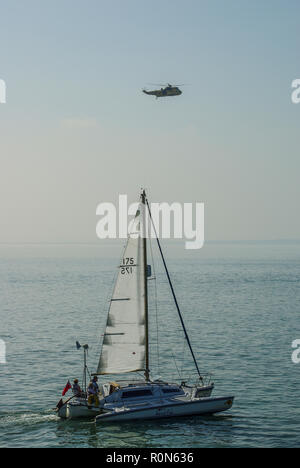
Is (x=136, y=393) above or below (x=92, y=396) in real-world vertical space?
above

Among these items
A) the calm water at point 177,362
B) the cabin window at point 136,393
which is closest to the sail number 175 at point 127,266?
the cabin window at point 136,393

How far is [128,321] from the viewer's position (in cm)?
4194

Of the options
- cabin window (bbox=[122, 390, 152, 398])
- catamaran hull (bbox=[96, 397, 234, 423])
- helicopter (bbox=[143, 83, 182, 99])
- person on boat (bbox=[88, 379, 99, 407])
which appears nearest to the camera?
catamaran hull (bbox=[96, 397, 234, 423])

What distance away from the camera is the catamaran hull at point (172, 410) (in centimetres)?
3856

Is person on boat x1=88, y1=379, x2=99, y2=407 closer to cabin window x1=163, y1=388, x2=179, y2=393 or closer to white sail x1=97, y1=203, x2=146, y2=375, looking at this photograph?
white sail x1=97, y1=203, x2=146, y2=375

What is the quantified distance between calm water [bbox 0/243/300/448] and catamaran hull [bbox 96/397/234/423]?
0.50 m

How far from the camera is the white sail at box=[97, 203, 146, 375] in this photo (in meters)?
41.9

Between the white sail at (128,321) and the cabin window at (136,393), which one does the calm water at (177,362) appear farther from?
the white sail at (128,321)

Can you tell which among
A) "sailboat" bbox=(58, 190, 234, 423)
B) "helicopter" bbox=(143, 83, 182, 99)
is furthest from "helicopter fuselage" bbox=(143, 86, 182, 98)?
"sailboat" bbox=(58, 190, 234, 423)

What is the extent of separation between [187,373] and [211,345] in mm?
12299

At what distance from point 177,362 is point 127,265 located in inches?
718

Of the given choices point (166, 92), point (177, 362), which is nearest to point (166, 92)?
point (166, 92)

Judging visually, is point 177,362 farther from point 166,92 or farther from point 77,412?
point 166,92

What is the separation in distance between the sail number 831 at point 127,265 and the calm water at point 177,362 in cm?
1017
